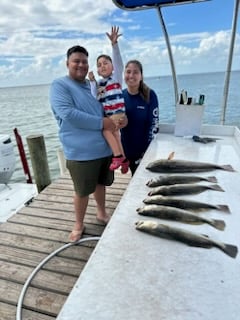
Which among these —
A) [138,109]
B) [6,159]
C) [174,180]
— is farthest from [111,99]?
[6,159]

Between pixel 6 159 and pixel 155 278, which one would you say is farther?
pixel 6 159

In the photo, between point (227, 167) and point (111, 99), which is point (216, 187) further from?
point (111, 99)

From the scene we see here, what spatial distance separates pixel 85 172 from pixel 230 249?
126 cm

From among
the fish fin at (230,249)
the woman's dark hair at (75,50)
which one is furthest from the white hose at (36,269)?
the woman's dark hair at (75,50)

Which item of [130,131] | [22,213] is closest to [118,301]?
[130,131]

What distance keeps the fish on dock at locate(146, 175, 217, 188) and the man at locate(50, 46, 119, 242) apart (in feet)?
1.98

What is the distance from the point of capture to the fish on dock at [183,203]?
3.98ft

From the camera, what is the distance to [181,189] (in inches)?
54.1

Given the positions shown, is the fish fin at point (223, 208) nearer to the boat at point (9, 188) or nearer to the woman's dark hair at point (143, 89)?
the woman's dark hair at point (143, 89)

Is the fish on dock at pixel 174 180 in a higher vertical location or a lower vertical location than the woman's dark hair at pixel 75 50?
lower

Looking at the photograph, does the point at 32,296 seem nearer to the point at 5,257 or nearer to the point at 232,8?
the point at 5,257

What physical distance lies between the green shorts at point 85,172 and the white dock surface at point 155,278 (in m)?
0.80

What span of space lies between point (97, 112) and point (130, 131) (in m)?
0.45

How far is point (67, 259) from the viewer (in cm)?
210
